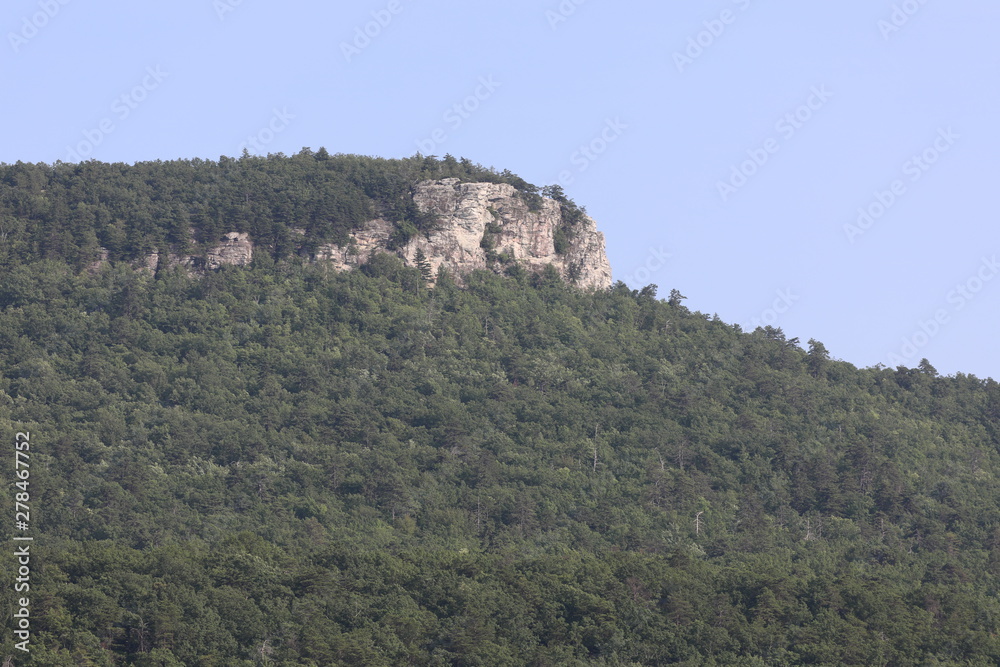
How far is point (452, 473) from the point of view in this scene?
325 ft

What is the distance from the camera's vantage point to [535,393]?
4274 inches

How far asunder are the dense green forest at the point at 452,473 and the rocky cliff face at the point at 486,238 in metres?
1.51

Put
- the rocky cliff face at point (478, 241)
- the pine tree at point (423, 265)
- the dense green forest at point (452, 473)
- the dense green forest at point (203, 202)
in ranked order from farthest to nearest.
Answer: the pine tree at point (423, 265) → the rocky cliff face at point (478, 241) → the dense green forest at point (203, 202) → the dense green forest at point (452, 473)

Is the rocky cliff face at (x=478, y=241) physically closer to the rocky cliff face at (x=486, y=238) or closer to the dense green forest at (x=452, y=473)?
the rocky cliff face at (x=486, y=238)

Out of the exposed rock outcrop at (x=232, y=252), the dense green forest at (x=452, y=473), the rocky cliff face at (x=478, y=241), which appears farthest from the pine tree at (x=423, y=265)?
the exposed rock outcrop at (x=232, y=252)

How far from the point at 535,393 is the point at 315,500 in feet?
62.7

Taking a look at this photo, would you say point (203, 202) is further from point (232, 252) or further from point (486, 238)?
point (486, 238)

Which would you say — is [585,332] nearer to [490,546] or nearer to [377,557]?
[490,546]

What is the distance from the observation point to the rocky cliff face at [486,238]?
119062mm

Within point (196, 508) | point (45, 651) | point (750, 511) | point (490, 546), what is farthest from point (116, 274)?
point (45, 651)

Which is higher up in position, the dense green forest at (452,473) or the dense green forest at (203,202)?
the dense green forest at (203,202)

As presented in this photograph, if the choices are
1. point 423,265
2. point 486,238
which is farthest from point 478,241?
point 423,265

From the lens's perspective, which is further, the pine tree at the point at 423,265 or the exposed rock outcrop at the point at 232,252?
the pine tree at the point at 423,265

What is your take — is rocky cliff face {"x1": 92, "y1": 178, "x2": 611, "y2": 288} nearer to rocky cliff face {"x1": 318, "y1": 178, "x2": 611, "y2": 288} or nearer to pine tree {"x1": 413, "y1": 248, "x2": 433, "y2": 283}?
rocky cliff face {"x1": 318, "y1": 178, "x2": 611, "y2": 288}
